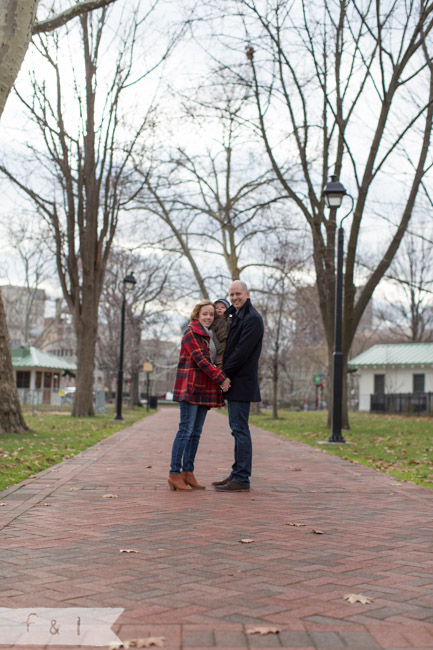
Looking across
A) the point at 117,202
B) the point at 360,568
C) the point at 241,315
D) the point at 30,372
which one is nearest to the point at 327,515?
the point at 360,568

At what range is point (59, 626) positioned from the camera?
301 centimetres

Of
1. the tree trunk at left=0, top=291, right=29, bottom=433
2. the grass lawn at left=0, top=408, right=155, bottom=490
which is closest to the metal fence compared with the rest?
the grass lawn at left=0, top=408, right=155, bottom=490

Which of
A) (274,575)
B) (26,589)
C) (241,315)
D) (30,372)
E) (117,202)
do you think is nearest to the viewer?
(26,589)

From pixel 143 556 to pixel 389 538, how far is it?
5.88ft

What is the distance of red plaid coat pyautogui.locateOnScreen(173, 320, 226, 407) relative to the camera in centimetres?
702

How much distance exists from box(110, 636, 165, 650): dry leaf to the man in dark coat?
429 centimetres

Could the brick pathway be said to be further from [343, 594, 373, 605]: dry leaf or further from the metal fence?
the metal fence

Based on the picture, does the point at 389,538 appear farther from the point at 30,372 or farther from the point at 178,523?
the point at 30,372

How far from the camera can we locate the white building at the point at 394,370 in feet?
137

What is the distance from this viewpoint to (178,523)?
5.38 m

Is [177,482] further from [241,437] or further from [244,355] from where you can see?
[244,355]

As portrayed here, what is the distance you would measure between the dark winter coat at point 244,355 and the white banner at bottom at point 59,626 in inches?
156

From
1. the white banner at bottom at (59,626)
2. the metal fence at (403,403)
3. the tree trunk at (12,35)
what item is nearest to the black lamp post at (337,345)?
the tree trunk at (12,35)

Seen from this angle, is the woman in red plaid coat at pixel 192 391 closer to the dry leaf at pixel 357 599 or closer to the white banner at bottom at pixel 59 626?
the dry leaf at pixel 357 599
